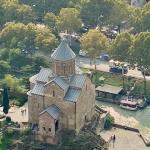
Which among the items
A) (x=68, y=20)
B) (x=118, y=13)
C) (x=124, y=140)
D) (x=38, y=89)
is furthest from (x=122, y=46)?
(x=38, y=89)

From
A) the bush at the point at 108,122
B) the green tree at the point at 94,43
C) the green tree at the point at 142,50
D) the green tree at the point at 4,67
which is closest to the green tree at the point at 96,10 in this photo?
the green tree at the point at 94,43

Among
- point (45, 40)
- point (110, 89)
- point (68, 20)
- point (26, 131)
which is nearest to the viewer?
point (26, 131)

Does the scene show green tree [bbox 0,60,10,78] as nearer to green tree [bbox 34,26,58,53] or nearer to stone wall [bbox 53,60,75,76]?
green tree [bbox 34,26,58,53]

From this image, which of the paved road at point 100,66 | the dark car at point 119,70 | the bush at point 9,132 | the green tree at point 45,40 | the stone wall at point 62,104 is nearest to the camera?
the stone wall at point 62,104

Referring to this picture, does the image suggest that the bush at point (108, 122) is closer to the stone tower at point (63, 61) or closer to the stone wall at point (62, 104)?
the stone wall at point (62, 104)

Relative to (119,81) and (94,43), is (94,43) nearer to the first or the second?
(94,43)
